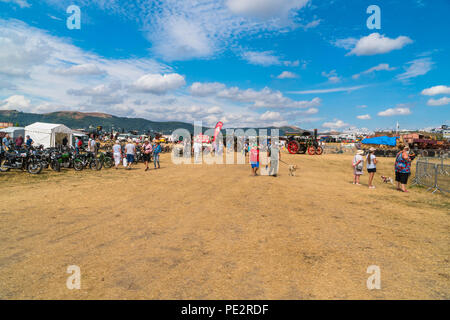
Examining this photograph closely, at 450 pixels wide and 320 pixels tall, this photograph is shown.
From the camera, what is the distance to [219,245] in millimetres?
4664

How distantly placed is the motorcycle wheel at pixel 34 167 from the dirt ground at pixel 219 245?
440 cm

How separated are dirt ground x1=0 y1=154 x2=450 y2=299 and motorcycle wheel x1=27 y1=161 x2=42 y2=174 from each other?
14.4 feet

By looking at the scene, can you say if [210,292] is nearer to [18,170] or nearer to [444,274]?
[444,274]

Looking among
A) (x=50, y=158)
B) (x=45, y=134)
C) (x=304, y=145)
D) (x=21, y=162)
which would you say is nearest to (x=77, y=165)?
(x=50, y=158)

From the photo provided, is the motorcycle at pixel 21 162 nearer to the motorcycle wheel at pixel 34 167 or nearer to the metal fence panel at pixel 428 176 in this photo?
the motorcycle wheel at pixel 34 167

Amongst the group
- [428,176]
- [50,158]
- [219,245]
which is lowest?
[219,245]

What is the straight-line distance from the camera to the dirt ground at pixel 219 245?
10.8 ft

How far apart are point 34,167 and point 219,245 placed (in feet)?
42.4

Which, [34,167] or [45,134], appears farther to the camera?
[45,134]

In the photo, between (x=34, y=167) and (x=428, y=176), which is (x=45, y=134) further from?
(x=428, y=176)

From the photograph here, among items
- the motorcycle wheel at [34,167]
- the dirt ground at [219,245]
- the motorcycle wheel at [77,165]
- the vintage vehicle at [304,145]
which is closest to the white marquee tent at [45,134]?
the motorcycle wheel at [77,165]

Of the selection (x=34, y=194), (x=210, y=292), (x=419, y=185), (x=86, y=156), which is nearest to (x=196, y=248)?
(x=210, y=292)
